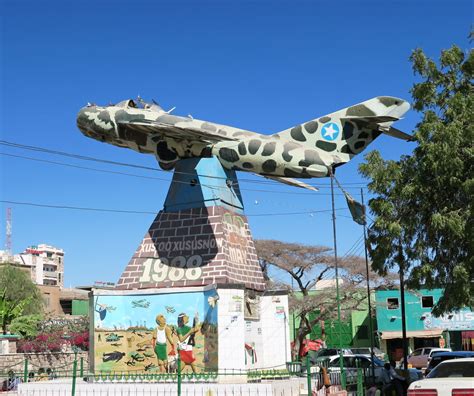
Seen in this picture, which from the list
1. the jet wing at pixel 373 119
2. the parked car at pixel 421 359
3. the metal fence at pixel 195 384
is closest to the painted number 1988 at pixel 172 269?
the metal fence at pixel 195 384

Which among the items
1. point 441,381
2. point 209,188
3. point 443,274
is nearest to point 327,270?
point 209,188

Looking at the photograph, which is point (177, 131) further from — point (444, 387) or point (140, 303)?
point (444, 387)

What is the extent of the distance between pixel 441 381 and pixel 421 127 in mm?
8267

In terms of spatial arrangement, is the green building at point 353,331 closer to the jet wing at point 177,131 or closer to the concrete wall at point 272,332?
the concrete wall at point 272,332

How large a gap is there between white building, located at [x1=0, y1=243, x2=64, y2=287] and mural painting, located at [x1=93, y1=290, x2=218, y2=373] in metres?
89.5

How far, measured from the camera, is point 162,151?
2219 centimetres

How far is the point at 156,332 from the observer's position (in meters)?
20.2

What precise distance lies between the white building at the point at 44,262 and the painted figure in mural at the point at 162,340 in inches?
3566

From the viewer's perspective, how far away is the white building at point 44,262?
11426 centimetres

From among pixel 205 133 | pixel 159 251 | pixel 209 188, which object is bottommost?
pixel 159 251

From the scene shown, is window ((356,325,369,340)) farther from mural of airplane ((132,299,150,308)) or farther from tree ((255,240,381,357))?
mural of airplane ((132,299,150,308))

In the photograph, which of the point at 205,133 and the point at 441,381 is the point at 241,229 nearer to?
the point at 205,133

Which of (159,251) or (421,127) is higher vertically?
(421,127)

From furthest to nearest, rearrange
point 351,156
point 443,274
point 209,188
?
point 209,188
point 351,156
point 443,274
